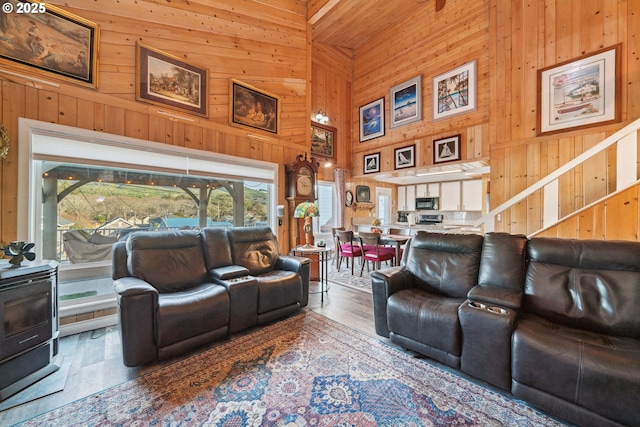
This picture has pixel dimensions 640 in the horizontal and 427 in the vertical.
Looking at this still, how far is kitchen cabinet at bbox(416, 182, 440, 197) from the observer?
8.00 meters

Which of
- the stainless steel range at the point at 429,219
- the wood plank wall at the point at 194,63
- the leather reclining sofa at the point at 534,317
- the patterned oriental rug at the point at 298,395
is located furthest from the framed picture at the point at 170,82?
the stainless steel range at the point at 429,219

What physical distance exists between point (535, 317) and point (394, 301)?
1017 millimetres

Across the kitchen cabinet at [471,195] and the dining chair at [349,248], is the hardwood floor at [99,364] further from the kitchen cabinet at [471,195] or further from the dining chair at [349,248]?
the kitchen cabinet at [471,195]

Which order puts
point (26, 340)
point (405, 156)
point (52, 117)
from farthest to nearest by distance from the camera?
1. point (405, 156)
2. point (52, 117)
3. point (26, 340)

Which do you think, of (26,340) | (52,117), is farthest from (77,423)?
(52,117)

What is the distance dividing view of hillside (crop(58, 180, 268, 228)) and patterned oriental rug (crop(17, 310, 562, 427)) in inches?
74.7

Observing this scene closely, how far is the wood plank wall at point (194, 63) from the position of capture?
2396 millimetres

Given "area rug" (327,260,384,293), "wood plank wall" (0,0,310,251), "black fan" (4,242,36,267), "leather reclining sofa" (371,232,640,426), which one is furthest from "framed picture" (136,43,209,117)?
"area rug" (327,260,384,293)

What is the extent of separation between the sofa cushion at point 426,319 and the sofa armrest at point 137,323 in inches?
77.8

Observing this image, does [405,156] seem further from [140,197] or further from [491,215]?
[140,197]

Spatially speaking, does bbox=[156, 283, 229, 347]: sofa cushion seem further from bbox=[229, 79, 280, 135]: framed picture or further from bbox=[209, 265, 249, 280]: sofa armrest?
bbox=[229, 79, 280, 135]: framed picture

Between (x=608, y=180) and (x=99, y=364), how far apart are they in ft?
20.3

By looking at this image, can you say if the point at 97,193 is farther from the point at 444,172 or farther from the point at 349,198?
the point at 444,172

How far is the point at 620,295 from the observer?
5.75 ft
